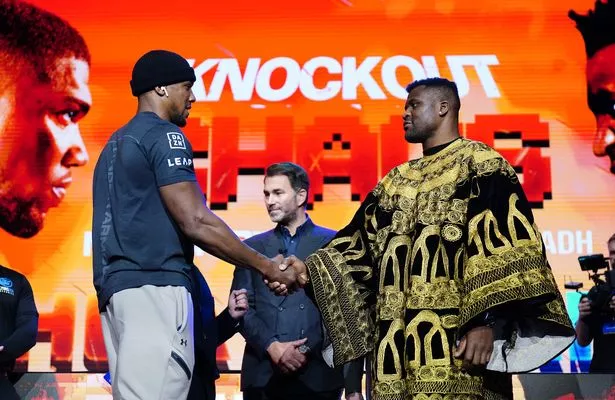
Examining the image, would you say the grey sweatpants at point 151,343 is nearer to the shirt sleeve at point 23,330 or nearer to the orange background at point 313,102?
the shirt sleeve at point 23,330

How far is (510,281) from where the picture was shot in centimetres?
256

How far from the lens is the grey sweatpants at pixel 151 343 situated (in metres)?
2.44

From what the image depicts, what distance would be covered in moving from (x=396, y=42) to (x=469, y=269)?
293 centimetres

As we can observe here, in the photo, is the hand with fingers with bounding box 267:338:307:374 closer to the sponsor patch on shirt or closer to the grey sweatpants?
the grey sweatpants

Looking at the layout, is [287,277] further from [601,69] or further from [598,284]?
[601,69]

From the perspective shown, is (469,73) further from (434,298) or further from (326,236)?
(434,298)

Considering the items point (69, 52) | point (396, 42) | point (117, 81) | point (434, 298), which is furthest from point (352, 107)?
point (434, 298)

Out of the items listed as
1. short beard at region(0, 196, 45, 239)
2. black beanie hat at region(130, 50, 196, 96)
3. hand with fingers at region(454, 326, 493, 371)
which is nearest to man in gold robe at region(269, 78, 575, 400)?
hand with fingers at region(454, 326, 493, 371)

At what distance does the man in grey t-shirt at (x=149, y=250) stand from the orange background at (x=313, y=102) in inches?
99.2

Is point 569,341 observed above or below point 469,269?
below

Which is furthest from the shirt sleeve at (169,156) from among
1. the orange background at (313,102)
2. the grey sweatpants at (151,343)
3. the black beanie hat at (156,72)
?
the orange background at (313,102)

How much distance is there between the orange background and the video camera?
0.65ft

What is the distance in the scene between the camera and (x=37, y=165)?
5.36 metres

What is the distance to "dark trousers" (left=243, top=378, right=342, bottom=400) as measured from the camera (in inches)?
137
